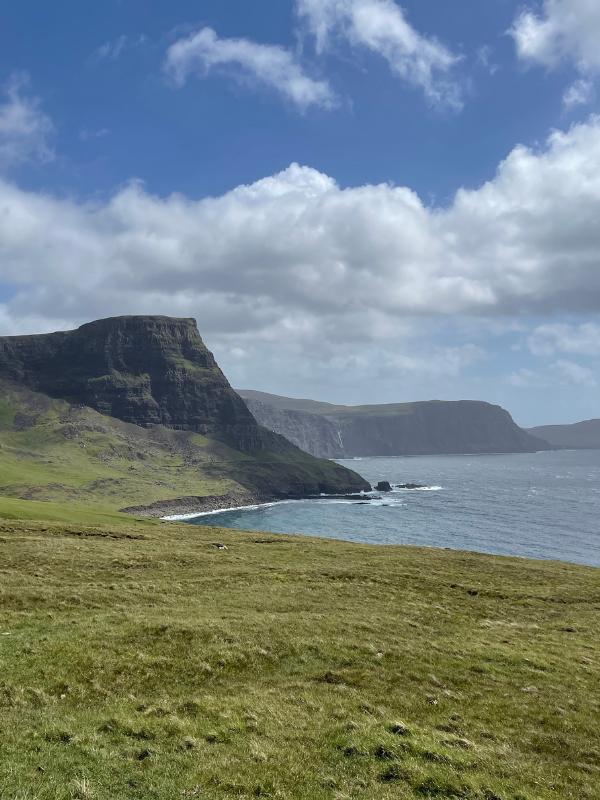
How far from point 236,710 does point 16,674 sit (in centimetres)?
962

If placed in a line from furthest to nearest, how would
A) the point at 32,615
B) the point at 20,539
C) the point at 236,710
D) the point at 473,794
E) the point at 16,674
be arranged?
the point at 20,539
the point at 32,615
the point at 16,674
the point at 236,710
the point at 473,794

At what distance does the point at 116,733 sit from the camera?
17.9m

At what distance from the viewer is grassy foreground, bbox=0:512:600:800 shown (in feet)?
51.4

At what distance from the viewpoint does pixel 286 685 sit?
23453 millimetres

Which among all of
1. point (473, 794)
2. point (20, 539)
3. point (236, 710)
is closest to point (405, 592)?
point (236, 710)

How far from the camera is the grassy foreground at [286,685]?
15.7 m

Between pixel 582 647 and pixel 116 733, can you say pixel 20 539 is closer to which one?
pixel 116 733

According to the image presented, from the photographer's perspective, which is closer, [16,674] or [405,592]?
[16,674]

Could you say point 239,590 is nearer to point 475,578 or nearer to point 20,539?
point 475,578

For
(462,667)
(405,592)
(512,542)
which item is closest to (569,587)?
(405,592)

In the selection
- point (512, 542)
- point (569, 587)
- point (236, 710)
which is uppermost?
point (236, 710)

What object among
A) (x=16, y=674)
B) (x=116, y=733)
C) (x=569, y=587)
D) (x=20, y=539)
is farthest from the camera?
(x=20, y=539)

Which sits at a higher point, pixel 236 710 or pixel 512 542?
pixel 236 710

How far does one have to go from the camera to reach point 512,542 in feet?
467
